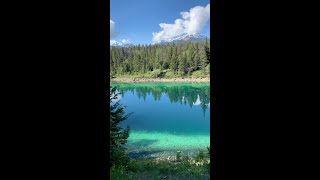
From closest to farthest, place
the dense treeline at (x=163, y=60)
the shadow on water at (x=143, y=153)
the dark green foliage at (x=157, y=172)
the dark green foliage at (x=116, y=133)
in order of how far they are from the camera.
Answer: the dark green foliage at (x=116, y=133)
the dark green foliage at (x=157, y=172)
the shadow on water at (x=143, y=153)
the dense treeline at (x=163, y=60)

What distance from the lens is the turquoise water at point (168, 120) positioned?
13.6m

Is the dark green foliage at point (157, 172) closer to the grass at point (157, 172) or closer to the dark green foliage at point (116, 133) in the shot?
the grass at point (157, 172)

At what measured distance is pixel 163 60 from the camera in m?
49.2

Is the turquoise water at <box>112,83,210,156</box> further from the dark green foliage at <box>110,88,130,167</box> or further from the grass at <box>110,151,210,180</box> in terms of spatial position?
the grass at <box>110,151,210,180</box>

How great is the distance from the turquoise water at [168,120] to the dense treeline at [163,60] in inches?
205

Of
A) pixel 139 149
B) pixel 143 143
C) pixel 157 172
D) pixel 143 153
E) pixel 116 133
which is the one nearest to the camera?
pixel 116 133

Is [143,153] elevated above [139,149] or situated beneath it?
elevated above

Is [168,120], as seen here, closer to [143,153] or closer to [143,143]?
[143,143]

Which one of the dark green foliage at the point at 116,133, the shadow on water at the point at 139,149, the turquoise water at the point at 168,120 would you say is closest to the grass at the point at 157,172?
the dark green foliage at the point at 116,133

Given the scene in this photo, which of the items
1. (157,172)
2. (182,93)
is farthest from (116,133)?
(182,93)

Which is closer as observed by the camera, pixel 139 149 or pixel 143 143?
pixel 139 149

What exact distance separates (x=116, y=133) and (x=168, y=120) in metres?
16.0
